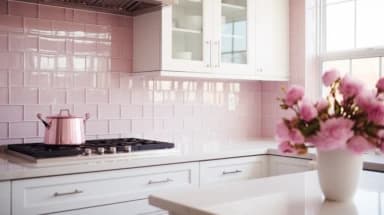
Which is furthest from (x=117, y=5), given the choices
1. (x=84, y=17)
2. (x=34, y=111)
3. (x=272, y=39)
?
(x=272, y=39)

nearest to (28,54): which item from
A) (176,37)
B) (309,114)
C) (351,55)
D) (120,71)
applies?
(120,71)

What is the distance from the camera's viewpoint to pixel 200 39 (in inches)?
122

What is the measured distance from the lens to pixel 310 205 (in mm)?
1312

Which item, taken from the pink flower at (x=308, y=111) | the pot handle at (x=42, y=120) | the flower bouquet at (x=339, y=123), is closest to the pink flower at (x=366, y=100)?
the flower bouquet at (x=339, y=123)

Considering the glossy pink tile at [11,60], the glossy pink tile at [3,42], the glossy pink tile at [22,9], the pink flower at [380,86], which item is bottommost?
the pink flower at [380,86]

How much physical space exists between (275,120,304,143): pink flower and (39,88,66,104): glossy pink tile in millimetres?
1878

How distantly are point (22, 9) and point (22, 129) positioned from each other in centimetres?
72

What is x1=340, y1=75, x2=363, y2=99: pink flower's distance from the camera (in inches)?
47.9

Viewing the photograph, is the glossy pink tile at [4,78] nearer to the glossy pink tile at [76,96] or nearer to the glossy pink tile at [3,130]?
the glossy pink tile at [3,130]

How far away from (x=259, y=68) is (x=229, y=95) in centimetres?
39

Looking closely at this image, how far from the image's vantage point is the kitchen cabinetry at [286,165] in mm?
2869

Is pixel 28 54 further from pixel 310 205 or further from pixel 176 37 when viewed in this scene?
pixel 310 205

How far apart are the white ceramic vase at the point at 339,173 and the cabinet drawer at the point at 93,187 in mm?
1220

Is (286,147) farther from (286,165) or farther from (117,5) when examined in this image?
(117,5)
